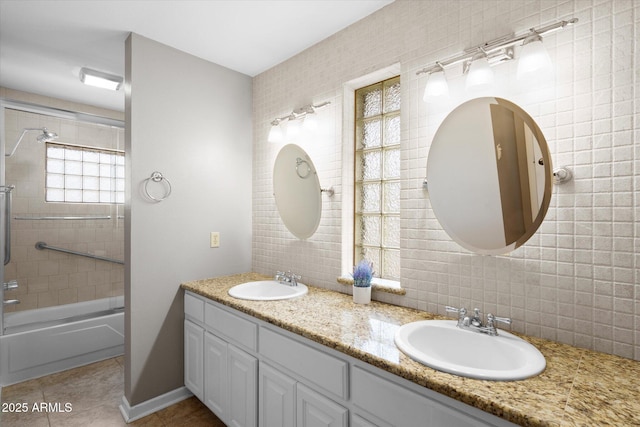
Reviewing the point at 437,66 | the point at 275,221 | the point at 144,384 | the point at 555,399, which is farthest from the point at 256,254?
the point at 555,399

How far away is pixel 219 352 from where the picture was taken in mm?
1864

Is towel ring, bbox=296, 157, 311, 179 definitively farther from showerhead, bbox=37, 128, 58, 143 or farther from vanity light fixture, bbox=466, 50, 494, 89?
showerhead, bbox=37, 128, 58, 143

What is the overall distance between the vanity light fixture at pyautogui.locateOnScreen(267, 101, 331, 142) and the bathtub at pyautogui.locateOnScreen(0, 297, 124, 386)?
2.22 metres

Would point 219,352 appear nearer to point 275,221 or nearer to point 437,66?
point 275,221

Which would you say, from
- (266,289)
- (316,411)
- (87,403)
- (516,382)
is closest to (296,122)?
(266,289)

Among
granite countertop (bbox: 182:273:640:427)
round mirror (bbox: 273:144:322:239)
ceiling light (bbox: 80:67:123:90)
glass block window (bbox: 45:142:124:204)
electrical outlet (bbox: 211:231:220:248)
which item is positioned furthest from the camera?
glass block window (bbox: 45:142:124:204)

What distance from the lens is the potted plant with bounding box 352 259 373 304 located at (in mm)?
1692

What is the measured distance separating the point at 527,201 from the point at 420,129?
1.96 ft

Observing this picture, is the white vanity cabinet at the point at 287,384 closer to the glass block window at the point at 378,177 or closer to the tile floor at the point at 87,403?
the tile floor at the point at 87,403

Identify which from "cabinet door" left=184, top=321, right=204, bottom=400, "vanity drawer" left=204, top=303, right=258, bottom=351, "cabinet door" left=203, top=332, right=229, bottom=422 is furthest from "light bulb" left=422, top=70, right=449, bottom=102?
"cabinet door" left=184, top=321, right=204, bottom=400

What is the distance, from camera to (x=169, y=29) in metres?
1.96

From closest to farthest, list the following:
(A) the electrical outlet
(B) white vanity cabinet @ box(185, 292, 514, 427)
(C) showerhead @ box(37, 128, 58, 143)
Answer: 1. (B) white vanity cabinet @ box(185, 292, 514, 427)
2. (A) the electrical outlet
3. (C) showerhead @ box(37, 128, 58, 143)

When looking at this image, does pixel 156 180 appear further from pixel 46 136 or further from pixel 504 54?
pixel 504 54

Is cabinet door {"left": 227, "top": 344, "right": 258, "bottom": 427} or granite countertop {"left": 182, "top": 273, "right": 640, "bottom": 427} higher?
granite countertop {"left": 182, "top": 273, "right": 640, "bottom": 427}
